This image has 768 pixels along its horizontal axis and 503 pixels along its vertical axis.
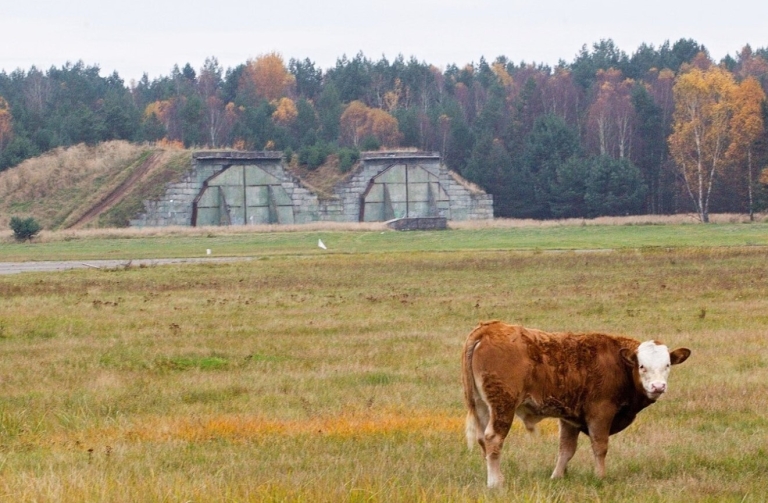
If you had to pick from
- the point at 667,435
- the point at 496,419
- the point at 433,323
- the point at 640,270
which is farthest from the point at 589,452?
the point at 640,270

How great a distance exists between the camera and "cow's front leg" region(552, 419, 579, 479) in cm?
1077

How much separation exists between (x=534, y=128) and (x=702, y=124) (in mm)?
22602

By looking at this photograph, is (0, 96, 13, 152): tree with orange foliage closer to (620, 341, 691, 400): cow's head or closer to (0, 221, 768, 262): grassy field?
(0, 221, 768, 262): grassy field

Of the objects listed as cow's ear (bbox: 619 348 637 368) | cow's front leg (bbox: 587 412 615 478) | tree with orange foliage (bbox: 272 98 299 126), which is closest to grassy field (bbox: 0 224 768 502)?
cow's front leg (bbox: 587 412 615 478)

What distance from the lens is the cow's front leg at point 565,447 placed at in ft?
35.3

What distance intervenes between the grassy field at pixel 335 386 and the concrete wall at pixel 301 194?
57.0m

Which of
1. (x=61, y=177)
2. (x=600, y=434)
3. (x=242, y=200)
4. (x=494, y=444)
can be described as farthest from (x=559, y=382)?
(x=61, y=177)

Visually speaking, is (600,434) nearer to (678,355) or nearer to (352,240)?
(678,355)

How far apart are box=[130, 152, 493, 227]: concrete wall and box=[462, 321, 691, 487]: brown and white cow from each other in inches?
3471

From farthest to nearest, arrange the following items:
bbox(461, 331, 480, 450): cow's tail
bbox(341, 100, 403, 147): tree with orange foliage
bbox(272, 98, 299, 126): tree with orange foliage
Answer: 1. bbox(272, 98, 299, 126): tree with orange foliage
2. bbox(341, 100, 403, 147): tree with orange foliage
3. bbox(461, 331, 480, 450): cow's tail

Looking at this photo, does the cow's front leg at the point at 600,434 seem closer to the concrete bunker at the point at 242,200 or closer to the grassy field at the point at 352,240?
the grassy field at the point at 352,240

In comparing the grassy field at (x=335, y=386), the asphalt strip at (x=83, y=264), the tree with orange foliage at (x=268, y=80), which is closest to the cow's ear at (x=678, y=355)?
the grassy field at (x=335, y=386)

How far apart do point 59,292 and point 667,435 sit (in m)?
26.0

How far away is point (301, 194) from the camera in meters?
101
